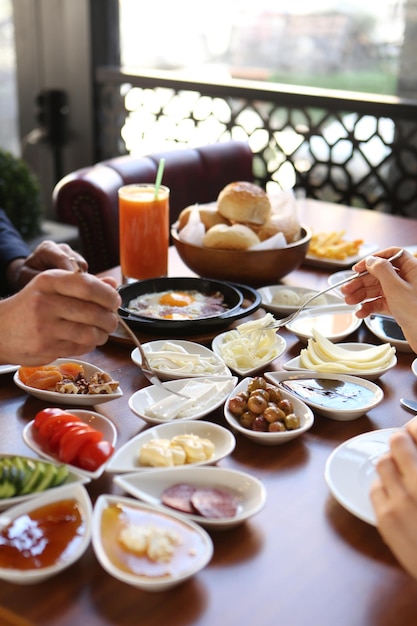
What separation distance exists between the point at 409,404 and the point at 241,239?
0.75 meters

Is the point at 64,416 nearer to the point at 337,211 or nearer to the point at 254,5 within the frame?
the point at 337,211

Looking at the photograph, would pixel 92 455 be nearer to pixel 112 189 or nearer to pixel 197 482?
pixel 197 482

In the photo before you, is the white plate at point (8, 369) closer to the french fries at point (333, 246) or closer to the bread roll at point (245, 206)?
the bread roll at point (245, 206)

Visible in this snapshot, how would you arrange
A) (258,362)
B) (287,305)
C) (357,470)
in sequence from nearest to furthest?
(357,470) → (258,362) → (287,305)

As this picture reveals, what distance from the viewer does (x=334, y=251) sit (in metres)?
2.34

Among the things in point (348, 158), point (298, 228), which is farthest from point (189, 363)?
point (348, 158)

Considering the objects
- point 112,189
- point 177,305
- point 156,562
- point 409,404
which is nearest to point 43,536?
point 156,562

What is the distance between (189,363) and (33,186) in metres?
2.98

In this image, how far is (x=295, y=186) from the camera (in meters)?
4.38

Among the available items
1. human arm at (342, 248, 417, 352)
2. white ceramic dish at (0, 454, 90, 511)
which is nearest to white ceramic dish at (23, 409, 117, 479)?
white ceramic dish at (0, 454, 90, 511)

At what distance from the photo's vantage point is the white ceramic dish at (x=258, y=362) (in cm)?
157

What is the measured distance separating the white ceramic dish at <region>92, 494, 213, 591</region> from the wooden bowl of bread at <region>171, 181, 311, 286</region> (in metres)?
1.07

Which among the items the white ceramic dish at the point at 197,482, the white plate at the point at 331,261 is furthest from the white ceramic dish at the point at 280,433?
the white plate at the point at 331,261

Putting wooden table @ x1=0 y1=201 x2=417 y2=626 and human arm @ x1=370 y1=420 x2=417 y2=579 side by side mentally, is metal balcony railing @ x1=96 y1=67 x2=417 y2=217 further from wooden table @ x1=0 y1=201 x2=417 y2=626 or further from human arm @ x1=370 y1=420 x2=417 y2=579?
human arm @ x1=370 y1=420 x2=417 y2=579
